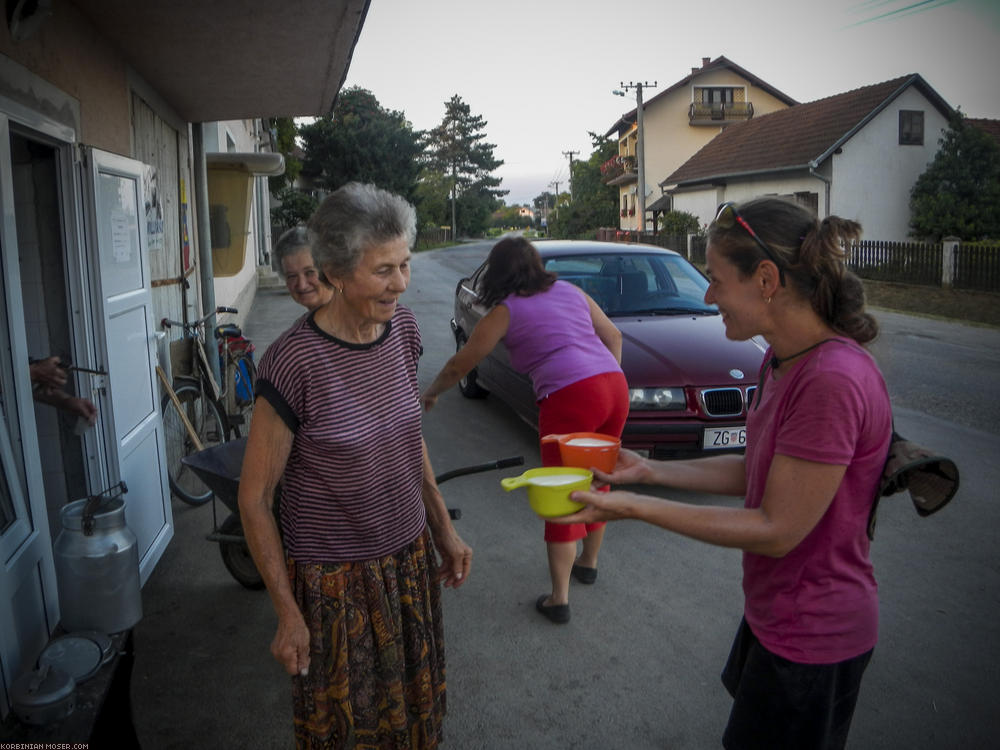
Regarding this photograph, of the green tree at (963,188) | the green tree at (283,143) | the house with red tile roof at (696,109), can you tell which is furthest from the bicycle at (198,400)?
the house with red tile roof at (696,109)

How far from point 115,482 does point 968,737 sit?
391 cm

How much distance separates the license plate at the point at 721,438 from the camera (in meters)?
5.38

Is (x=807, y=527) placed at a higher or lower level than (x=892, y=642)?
higher

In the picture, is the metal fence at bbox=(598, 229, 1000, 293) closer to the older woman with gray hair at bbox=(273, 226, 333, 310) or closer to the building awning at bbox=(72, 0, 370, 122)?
the building awning at bbox=(72, 0, 370, 122)

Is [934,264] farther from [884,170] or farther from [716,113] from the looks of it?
[716,113]

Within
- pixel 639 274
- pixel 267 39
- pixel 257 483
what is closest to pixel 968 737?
pixel 257 483

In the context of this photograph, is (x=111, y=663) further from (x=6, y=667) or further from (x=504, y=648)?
(x=504, y=648)

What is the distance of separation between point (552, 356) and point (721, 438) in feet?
6.47

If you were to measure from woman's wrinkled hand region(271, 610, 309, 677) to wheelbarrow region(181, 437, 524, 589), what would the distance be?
978 millimetres

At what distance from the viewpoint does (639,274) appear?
710 cm

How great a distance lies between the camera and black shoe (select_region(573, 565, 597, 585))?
14.2ft

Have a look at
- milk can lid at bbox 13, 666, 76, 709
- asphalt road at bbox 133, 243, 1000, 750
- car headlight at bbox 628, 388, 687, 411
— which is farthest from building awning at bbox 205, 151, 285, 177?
milk can lid at bbox 13, 666, 76, 709

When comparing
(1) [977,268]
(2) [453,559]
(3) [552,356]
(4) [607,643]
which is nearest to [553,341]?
(3) [552,356]

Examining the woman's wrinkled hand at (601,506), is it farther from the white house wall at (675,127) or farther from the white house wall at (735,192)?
the white house wall at (675,127)
